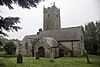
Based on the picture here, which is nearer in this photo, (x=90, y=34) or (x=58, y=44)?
(x=58, y=44)

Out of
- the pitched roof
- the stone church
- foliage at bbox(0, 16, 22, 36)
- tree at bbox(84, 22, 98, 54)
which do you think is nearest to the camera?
foliage at bbox(0, 16, 22, 36)

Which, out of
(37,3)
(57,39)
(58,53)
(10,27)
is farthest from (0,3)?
(57,39)

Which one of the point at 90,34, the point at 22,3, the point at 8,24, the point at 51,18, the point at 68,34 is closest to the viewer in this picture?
the point at 8,24

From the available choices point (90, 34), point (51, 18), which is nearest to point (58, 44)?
point (90, 34)

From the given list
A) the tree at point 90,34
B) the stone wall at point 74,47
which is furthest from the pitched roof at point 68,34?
the tree at point 90,34

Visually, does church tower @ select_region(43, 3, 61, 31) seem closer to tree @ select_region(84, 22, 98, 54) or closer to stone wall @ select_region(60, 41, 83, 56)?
tree @ select_region(84, 22, 98, 54)

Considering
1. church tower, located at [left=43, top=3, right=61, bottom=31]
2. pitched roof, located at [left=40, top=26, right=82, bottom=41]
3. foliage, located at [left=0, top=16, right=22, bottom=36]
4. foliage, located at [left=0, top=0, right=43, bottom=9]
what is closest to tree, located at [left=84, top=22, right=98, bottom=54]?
pitched roof, located at [left=40, top=26, right=82, bottom=41]

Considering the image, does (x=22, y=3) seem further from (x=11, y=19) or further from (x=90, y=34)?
(x=90, y=34)

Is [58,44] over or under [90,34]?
under

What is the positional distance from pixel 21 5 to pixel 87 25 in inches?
712

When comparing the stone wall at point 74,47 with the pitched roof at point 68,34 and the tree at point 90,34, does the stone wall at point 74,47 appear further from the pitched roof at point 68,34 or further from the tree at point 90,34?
the tree at point 90,34

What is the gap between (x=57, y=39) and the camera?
52.1ft

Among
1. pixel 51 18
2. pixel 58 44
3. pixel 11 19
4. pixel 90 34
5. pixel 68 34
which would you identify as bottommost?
pixel 58 44

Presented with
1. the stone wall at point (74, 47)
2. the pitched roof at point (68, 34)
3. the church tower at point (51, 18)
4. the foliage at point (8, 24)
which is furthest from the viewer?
the church tower at point (51, 18)
